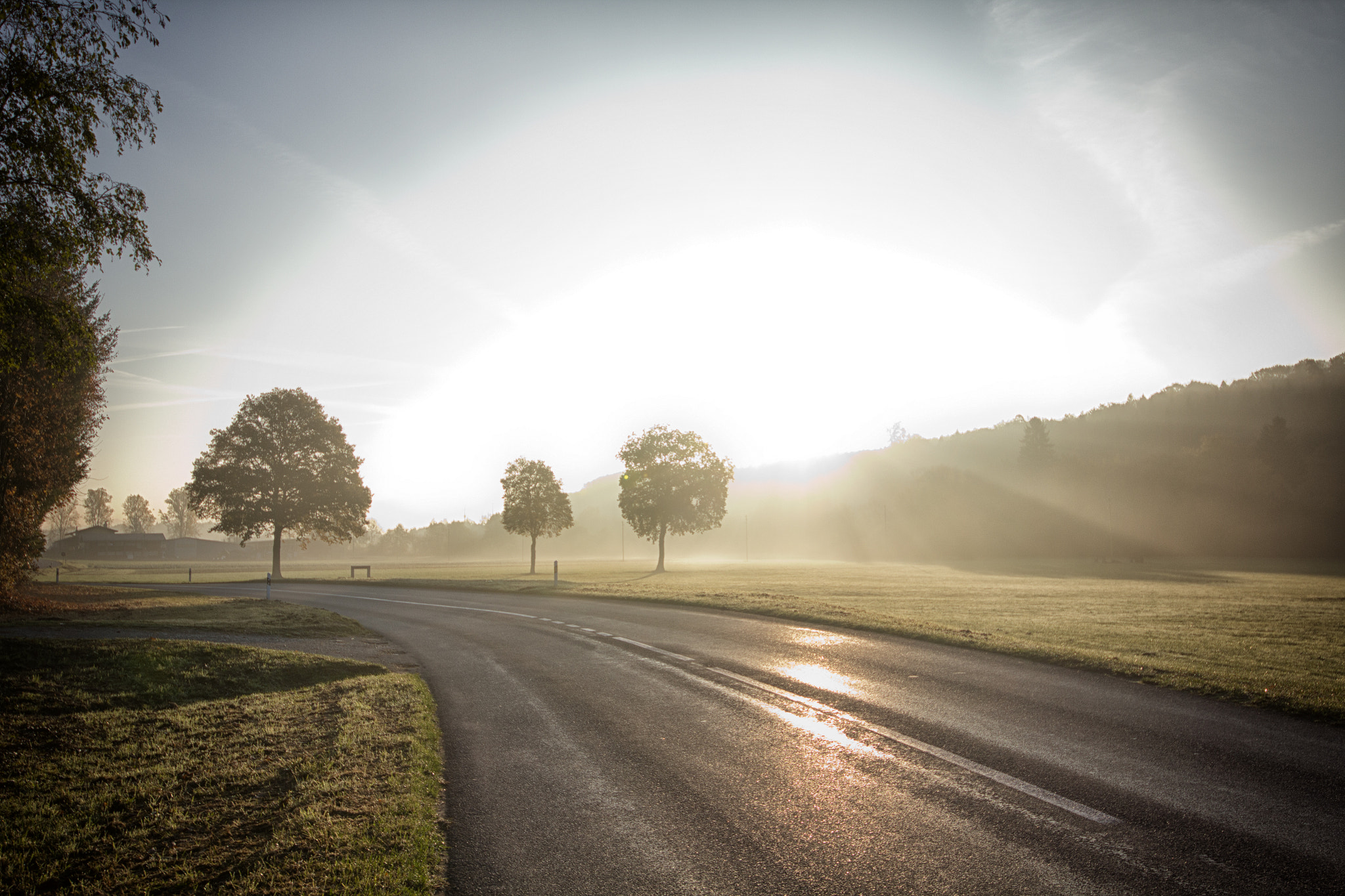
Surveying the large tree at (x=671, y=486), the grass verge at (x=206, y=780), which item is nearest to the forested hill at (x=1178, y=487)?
the large tree at (x=671, y=486)

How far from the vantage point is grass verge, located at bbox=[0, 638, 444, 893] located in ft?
12.5

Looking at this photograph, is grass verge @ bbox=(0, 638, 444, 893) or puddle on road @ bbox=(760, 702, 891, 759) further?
puddle on road @ bbox=(760, 702, 891, 759)

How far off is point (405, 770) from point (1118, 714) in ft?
26.8

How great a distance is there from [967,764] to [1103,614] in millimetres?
20659

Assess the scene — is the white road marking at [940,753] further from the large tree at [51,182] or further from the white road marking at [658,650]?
the large tree at [51,182]

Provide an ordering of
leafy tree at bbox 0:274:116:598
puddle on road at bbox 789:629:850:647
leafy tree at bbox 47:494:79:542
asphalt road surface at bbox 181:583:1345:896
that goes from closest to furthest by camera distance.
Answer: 1. asphalt road surface at bbox 181:583:1345:896
2. puddle on road at bbox 789:629:850:647
3. leafy tree at bbox 0:274:116:598
4. leafy tree at bbox 47:494:79:542

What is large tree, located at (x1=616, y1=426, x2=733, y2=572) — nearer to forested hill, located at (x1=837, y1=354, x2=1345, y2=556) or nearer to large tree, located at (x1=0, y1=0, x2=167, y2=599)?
large tree, located at (x1=0, y1=0, x2=167, y2=599)

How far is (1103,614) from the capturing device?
21.5 metres

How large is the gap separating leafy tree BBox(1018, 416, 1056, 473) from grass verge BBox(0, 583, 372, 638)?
116 metres

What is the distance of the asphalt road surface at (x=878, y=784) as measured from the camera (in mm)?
3746

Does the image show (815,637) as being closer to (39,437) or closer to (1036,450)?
(39,437)

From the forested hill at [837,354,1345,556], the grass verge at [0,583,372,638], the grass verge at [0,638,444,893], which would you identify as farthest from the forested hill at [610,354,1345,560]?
the grass verge at [0,638,444,893]

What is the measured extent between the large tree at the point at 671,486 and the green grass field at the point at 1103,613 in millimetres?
5604

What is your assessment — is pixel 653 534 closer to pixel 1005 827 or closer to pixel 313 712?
pixel 313 712
